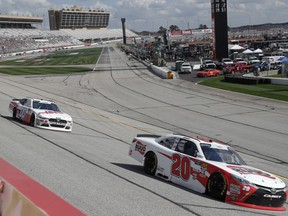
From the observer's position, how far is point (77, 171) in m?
→ 12.9

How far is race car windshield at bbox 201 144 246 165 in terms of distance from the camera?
11945mm

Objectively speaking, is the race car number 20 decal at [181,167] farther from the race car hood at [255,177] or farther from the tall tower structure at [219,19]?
the tall tower structure at [219,19]

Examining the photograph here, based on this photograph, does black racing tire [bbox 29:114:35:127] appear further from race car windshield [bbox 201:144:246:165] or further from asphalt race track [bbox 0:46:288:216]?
race car windshield [bbox 201:144:246:165]

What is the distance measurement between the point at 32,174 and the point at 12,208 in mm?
5046

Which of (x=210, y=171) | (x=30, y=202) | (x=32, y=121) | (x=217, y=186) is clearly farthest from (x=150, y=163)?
(x=32, y=121)

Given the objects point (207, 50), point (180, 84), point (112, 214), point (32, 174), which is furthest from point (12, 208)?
point (207, 50)

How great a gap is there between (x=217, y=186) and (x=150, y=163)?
8.91 feet

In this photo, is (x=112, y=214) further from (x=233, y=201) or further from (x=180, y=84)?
(x=180, y=84)

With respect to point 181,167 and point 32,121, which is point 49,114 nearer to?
point 32,121

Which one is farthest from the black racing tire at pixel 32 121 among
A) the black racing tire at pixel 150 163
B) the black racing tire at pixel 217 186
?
the black racing tire at pixel 217 186

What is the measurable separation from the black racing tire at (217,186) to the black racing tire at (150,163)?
7.29ft

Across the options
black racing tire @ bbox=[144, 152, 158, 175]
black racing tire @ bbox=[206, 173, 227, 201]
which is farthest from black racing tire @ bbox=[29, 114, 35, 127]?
black racing tire @ bbox=[206, 173, 227, 201]

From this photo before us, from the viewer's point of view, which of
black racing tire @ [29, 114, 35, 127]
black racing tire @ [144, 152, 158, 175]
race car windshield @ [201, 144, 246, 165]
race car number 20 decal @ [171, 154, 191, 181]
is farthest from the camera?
black racing tire @ [29, 114, 35, 127]

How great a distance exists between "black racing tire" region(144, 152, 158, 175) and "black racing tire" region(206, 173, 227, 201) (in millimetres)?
2224
